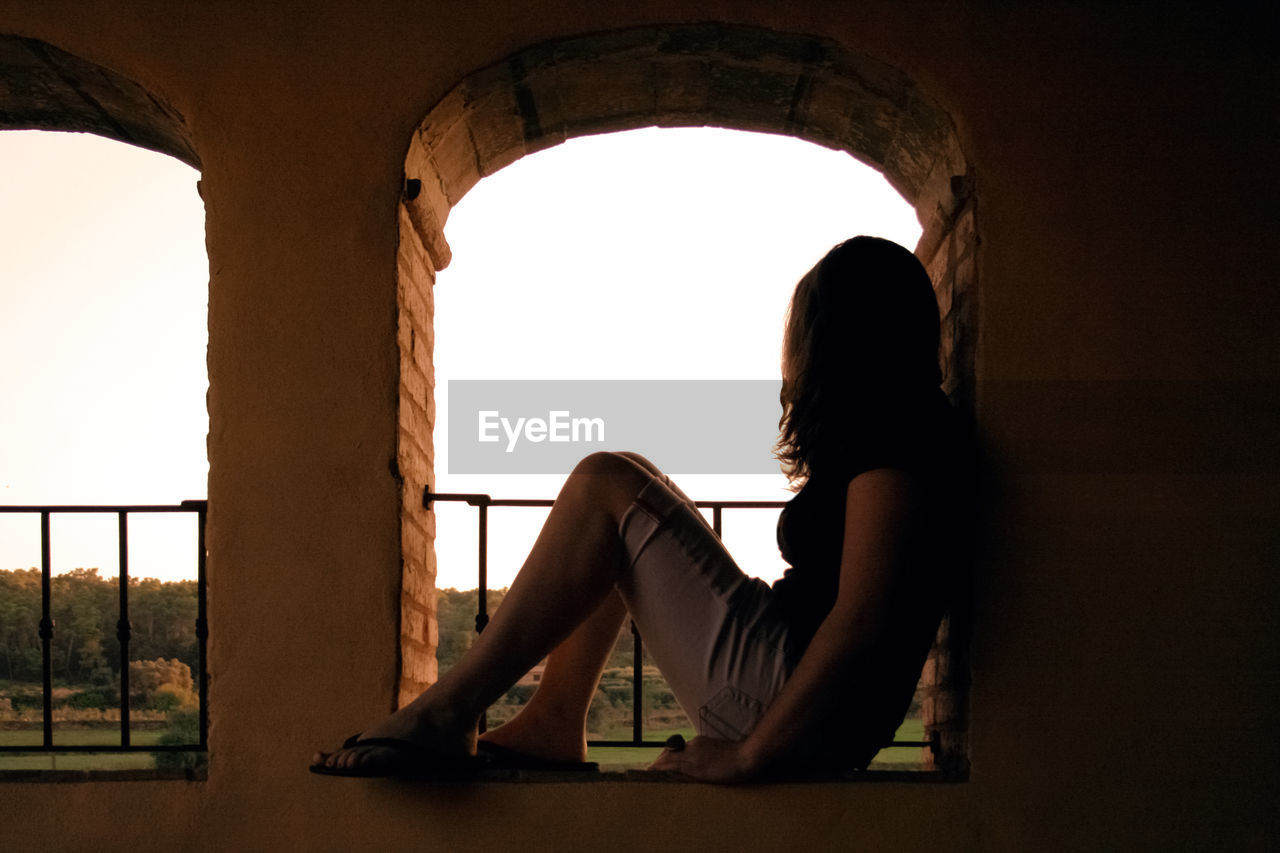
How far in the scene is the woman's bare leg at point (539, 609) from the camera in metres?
1.69

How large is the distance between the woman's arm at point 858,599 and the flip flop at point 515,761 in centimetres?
53

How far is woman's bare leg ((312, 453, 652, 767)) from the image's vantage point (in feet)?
5.56

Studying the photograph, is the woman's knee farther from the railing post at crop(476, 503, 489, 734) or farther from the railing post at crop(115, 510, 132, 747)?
the railing post at crop(115, 510, 132, 747)

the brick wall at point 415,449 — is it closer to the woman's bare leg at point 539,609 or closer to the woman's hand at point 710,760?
the woman's bare leg at point 539,609

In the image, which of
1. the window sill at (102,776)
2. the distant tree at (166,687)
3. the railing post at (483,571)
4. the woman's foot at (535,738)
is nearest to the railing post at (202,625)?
the window sill at (102,776)

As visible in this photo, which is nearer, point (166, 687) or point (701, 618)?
point (701, 618)

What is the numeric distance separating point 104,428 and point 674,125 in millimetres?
3564

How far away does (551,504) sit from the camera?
2396 millimetres

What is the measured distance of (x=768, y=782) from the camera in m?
1.83

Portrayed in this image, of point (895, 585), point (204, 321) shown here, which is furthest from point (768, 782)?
point (204, 321)

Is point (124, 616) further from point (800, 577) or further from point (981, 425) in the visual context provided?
point (981, 425)

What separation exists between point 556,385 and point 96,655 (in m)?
2.91

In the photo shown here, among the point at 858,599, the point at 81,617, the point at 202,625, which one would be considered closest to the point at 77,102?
the point at 202,625

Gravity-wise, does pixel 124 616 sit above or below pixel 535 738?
above
